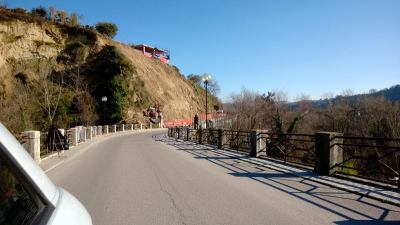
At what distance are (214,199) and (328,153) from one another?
5020 mm

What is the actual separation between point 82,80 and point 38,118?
23.6 metres

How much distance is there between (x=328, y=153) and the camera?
13.1 metres

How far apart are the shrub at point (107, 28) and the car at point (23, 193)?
98466mm

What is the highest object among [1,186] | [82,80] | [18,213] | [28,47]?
[28,47]

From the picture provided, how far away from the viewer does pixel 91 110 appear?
209 ft

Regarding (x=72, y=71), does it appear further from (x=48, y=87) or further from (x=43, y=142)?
(x=43, y=142)

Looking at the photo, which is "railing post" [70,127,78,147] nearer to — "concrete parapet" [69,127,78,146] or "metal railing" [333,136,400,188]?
"concrete parapet" [69,127,78,146]

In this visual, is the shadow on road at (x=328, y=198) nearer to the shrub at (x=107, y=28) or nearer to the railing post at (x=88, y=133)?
the railing post at (x=88, y=133)

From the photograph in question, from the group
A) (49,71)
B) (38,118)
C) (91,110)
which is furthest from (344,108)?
(49,71)

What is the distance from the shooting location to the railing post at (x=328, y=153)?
42.9ft

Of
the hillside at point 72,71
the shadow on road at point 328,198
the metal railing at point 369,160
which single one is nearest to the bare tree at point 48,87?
the hillside at point 72,71

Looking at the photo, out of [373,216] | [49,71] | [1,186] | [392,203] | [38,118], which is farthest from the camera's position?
[49,71]

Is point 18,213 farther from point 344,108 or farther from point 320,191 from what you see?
point 344,108

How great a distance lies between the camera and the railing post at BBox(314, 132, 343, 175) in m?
13.1
